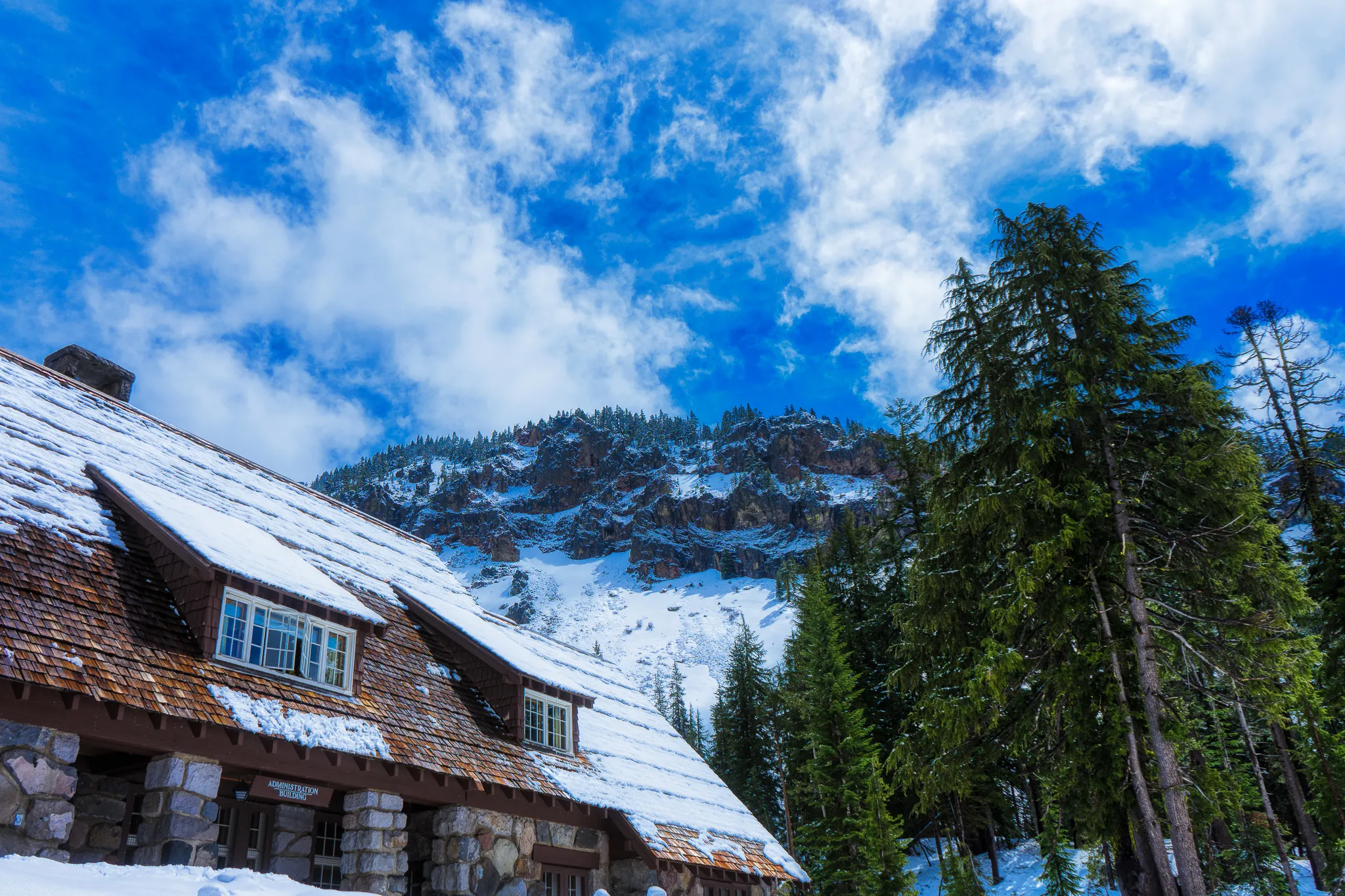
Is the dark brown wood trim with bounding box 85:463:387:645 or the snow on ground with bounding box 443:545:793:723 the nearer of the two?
the dark brown wood trim with bounding box 85:463:387:645

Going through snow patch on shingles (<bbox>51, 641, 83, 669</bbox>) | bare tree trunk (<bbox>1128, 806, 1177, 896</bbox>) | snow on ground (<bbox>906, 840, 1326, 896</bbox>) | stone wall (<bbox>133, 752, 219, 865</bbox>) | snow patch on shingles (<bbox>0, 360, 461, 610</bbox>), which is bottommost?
snow on ground (<bbox>906, 840, 1326, 896</bbox>)

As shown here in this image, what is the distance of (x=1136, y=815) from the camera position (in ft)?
48.5

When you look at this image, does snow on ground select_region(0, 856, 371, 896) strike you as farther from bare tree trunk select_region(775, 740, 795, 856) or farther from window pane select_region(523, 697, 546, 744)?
bare tree trunk select_region(775, 740, 795, 856)

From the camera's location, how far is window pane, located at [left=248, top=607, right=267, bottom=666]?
11977mm

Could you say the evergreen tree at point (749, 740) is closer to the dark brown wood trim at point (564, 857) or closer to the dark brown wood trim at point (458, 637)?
the dark brown wood trim at point (564, 857)

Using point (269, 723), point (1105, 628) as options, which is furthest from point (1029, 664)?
point (269, 723)

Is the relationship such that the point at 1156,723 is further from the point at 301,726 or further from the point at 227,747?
the point at 227,747

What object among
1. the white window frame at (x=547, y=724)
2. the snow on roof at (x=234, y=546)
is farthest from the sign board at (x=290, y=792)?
the white window frame at (x=547, y=724)

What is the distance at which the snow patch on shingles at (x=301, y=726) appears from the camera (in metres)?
10.8

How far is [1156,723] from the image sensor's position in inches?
553

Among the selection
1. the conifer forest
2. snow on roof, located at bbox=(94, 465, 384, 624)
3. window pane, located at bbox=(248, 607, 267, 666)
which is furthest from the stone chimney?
the conifer forest

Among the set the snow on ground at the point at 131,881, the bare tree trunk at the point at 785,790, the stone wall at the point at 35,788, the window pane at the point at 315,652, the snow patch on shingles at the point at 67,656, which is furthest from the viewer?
the bare tree trunk at the point at 785,790

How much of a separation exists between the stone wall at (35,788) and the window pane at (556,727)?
8.98 metres

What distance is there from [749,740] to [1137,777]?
137 ft
